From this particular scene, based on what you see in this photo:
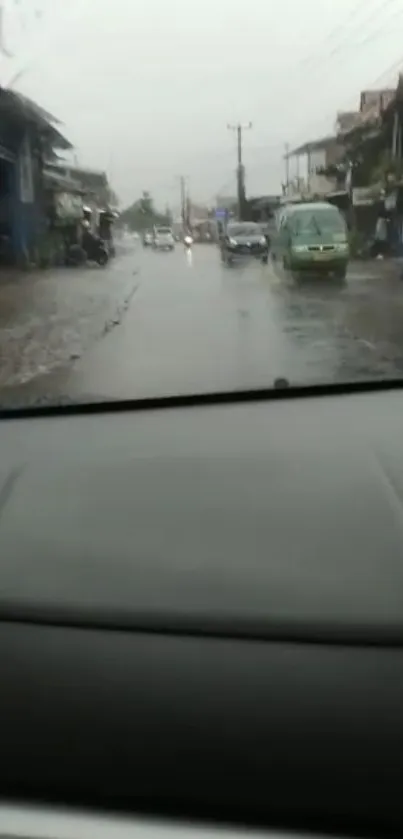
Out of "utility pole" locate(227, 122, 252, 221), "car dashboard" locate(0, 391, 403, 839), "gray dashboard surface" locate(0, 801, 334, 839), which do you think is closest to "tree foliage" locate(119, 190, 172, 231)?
"utility pole" locate(227, 122, 252, 221)

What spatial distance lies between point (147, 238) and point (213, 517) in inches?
21.0

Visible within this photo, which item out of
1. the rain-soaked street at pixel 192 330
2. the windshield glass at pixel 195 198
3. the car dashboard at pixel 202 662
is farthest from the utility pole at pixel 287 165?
the car dashboard at pixel 202 662

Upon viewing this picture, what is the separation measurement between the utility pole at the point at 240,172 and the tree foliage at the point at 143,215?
0.36ft

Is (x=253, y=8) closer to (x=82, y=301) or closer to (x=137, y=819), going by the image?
(x=82, y=301)

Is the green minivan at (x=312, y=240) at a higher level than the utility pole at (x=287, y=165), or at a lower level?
lower

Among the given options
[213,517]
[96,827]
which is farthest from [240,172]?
[96,827]

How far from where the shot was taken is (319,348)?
4.34 ft

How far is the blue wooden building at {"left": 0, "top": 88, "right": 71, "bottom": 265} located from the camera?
1144 mm

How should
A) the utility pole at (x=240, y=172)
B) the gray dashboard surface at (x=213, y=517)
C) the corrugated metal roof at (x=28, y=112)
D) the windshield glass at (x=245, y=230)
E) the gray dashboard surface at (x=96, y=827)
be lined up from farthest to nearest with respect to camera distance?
the windshield glass at (x=245, y=230)
the utility pole at (x=240, y=172)
the corrugated metal roof at (x=28, y=112)
the gray dashboard surface at (x=213, y=517)
the gray dashboard surface at (x=96, y=827)

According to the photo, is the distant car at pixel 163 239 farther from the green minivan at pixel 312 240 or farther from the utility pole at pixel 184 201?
the green minivan at pixel 312 240

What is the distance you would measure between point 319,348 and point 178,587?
2.13 feet

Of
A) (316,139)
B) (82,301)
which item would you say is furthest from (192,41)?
(82,301)

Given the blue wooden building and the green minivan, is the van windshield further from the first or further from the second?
the blue wooden building

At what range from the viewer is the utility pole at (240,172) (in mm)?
1244
